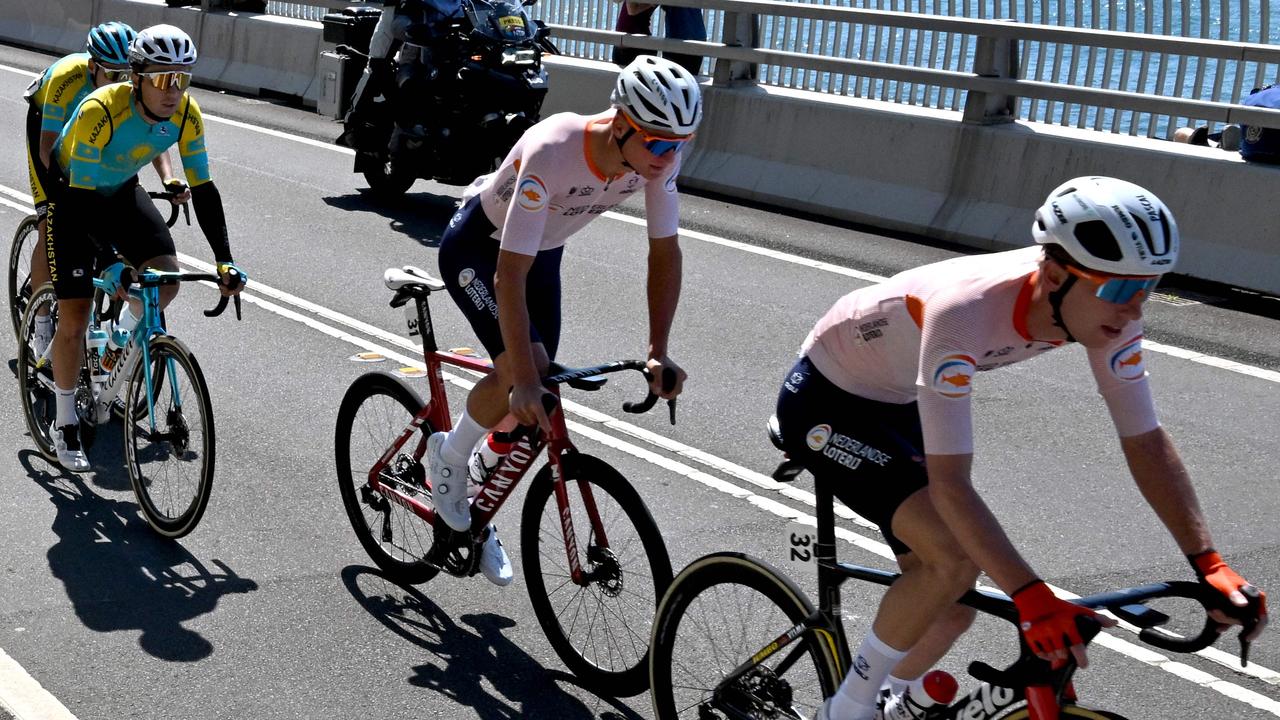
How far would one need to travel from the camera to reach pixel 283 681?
515 cm

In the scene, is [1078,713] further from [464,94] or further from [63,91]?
[464,94]

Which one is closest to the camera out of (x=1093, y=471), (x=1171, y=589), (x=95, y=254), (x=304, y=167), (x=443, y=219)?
(x=1171, y=589)

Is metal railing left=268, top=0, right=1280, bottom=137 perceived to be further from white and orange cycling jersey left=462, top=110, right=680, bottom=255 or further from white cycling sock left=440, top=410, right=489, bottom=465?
white cycling sock left=440, top=410, right=489, bottom=465

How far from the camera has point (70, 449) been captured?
6.89 metres

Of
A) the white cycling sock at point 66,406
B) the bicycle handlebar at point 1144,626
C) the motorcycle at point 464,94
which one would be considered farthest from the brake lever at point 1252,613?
the motorcycle at point 464,94

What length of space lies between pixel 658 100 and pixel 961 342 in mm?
1431

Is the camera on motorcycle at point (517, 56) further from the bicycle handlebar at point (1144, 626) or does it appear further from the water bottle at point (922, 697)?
the bicycle handlebar at point (1144, 626)

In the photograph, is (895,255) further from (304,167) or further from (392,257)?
(304,167)

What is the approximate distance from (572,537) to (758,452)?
2.64 meters

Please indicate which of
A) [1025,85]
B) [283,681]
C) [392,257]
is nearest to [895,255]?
[1025,85]

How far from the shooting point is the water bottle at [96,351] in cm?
685

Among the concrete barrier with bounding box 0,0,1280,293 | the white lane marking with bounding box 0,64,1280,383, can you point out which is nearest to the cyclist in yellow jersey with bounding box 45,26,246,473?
the white lane marking with bounding box 0,64,1280,383

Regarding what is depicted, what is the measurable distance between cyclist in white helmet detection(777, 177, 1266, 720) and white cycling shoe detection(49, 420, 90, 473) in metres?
3.92

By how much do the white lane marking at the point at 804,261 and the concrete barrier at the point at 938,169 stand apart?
1349 millimetres
